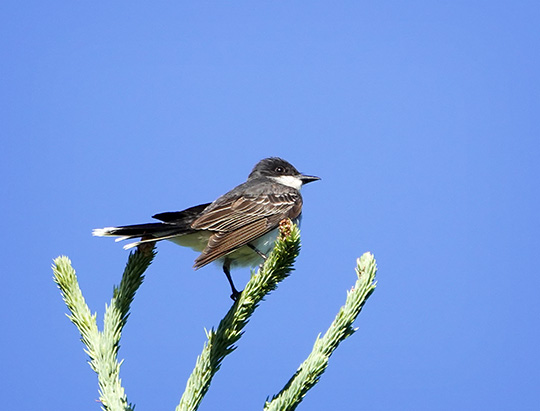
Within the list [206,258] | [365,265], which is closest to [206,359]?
[365,265]

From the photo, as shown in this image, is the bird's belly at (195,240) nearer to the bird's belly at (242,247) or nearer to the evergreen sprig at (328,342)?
the bird's belly at (242,247)

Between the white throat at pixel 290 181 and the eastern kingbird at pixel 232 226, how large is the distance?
75 centimetres

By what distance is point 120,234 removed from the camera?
5.37 meters

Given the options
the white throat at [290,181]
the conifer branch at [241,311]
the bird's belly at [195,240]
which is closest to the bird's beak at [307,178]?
the white throat at [290,181]

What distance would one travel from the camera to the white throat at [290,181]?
8.50m

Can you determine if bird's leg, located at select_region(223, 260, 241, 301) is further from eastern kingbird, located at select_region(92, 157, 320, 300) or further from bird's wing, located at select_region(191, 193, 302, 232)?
bird's wing, located at select_region(191, 193, 302, 232)

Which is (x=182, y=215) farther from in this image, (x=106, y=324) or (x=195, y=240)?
(x=106, y=324)

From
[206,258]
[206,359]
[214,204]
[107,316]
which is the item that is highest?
[214,204]

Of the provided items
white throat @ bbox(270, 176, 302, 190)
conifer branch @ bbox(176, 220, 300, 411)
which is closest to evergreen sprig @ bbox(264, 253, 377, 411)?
conifer branch @ bbox(176, 220, 300, 411)

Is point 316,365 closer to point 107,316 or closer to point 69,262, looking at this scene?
A: point 107,316

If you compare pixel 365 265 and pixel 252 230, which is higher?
pixel 252 230

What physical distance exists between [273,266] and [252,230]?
282 cm

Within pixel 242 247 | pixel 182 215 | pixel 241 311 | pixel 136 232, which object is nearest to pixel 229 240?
pixel 242 247

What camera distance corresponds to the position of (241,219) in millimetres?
6586
